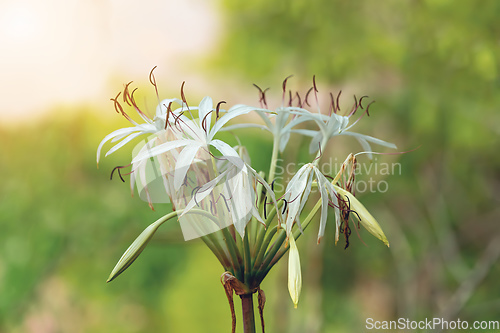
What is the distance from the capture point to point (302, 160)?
1824 mm

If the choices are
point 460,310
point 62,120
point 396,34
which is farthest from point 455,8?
point 62,120

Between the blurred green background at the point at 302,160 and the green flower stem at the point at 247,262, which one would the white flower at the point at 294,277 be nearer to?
the green flower stem at the point at 247,262

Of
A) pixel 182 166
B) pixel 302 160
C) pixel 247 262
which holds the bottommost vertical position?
pixel 302 160

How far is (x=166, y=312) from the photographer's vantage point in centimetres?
200

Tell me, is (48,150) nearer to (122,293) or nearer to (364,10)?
(122,293)

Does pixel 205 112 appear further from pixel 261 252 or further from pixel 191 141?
pixel 261 252

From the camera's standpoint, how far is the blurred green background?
1.69 metres

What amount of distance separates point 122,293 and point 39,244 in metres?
0.44

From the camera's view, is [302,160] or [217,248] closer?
[217,248]

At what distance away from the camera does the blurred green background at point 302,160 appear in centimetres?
169

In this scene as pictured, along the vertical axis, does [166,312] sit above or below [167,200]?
below

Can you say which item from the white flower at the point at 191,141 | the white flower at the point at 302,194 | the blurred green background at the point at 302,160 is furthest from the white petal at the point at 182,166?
the blurred green background at the point at 302,160

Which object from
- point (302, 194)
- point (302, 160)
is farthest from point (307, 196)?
point (302, 160)

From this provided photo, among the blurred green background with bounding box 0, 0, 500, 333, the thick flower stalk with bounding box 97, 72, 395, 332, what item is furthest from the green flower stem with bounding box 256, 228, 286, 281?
the blurred green background with bounding box 0, 0, 500, 333
